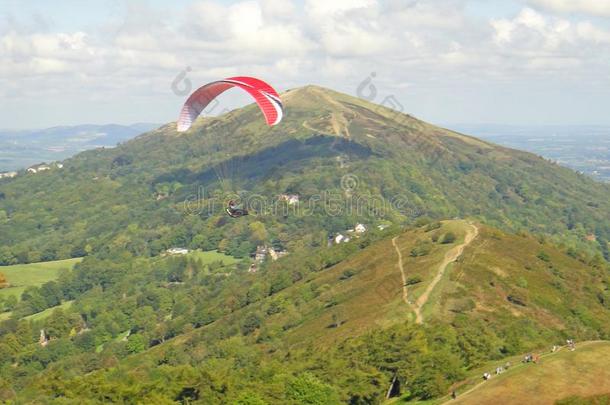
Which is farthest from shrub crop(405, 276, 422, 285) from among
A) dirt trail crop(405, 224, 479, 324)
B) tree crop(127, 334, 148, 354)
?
tree crop(127, 334, 148, 354)

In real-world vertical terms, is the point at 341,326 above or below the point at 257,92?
below

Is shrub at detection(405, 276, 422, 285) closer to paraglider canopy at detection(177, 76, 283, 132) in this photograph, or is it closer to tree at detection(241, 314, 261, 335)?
tree at detection(241, 314, 261, 335)

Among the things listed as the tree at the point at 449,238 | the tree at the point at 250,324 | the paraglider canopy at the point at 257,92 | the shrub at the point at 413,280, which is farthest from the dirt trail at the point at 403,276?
the paraglider canopy at the point at 257,92

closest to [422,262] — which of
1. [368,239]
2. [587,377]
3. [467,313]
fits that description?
[467,313]

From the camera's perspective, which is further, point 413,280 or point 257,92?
point 413,280

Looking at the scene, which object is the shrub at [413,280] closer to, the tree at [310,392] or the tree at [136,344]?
the tree at [310,392]

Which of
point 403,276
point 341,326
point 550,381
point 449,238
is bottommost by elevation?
point 341,326

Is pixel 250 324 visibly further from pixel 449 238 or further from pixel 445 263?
pixel 449 238

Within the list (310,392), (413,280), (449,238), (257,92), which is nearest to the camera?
(310,392)

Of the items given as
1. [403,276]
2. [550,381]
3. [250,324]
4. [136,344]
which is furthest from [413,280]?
[136,344]
